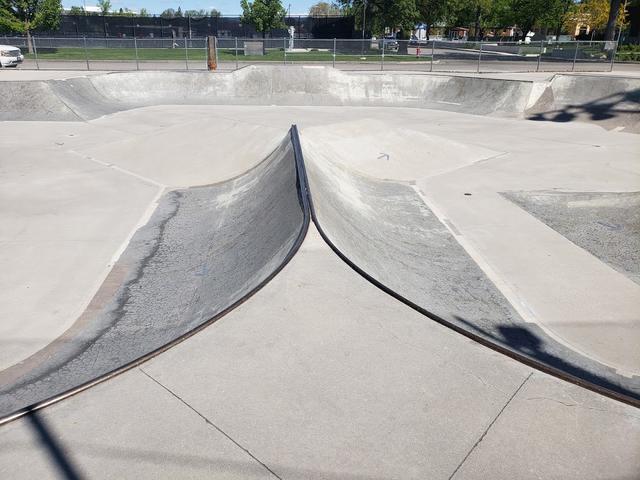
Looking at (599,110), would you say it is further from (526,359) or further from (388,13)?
(388,13)

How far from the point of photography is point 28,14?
117 feet

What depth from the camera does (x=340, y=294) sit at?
4.76 meters

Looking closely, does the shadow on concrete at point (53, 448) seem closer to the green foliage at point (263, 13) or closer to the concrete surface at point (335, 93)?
the concrete surface at point (335, 93)

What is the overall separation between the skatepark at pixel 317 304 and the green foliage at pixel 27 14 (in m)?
26.6

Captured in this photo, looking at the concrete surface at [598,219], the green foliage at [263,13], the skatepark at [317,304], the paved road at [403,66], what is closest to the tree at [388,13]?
the green foliage at [263,13]

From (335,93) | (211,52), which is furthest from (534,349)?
(211,52)

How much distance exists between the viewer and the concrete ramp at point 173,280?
15.3 feet

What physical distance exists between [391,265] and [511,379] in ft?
10.2

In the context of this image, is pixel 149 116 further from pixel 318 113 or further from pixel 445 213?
pixel 445 213

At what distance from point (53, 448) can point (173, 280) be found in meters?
3.84

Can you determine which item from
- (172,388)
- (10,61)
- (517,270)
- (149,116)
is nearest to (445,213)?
(517,270)

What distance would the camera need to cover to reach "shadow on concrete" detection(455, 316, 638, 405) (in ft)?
15.5

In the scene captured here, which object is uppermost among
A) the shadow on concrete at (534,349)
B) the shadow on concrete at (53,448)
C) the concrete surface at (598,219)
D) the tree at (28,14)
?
the tree at (28,14)

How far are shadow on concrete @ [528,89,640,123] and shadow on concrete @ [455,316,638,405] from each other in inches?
639
